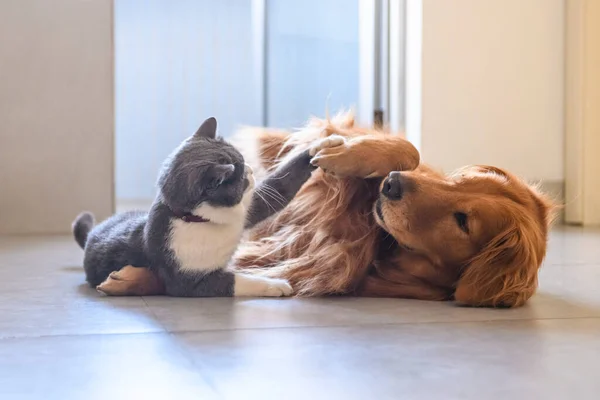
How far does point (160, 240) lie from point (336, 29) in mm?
2553

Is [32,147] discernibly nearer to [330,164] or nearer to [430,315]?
[330,164]

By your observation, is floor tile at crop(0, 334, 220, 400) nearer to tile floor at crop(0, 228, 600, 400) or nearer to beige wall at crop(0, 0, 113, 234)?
tile floor at crop(0, 228, 600, 400)

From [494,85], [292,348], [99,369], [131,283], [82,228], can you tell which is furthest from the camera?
[494,85]

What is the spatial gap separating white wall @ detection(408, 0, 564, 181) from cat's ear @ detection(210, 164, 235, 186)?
198 centimetres

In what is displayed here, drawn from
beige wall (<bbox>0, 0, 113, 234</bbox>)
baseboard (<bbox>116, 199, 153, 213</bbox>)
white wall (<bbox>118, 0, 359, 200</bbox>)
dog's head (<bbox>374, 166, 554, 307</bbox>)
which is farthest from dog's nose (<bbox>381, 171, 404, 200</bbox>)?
baseboard (<bbox>116, 199, 153, 213</bbox>)

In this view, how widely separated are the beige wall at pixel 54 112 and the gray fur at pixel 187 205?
1.40 metres

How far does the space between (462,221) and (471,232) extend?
0.02 meters

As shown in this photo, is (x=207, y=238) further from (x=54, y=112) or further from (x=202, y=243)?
(x=54, y=112)

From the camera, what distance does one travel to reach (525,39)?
3.29 metres

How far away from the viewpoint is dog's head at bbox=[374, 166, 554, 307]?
140cm

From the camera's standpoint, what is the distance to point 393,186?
1432 millimetres

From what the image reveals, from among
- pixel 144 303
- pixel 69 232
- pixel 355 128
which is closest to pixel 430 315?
pixel 144 303

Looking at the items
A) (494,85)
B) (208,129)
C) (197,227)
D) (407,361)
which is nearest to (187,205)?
(197,227)

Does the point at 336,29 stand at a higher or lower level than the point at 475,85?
higher
